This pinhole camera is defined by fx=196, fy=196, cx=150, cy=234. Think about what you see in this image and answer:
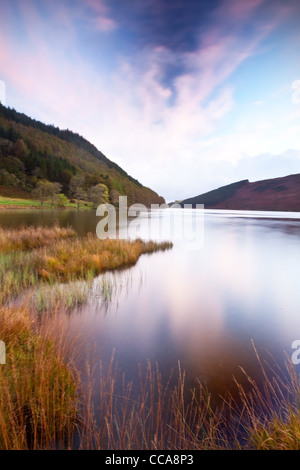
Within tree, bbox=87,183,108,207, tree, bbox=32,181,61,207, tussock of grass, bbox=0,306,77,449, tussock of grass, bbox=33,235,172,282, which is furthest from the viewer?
tree, bbox=87,183,108,207

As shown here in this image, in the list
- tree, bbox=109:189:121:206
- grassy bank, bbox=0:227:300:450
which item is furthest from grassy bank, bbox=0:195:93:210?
grassy bank, bbox=0:227:300:450

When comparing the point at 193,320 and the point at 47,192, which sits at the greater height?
the point at 47,192

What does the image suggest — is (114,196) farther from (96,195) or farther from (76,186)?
(76,186)

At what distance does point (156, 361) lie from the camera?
4.09 meters

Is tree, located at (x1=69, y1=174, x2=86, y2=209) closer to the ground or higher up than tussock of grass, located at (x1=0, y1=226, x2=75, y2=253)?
higher up

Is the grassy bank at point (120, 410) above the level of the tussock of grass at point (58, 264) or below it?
below

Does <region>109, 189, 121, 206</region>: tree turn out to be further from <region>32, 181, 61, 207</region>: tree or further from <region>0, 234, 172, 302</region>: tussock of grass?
<region>0, 234, 172, 302</region>: tussock of grass

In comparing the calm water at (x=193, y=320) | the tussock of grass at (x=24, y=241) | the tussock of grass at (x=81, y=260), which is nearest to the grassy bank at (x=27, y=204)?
the tussock of grass at (x=24, y=241)

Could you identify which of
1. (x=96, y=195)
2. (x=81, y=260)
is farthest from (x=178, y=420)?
(x=96, y=195)

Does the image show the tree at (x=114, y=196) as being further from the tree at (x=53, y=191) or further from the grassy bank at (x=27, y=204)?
the tree at (x=53, y=191)

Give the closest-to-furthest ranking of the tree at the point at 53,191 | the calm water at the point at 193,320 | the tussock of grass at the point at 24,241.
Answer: the calm water at the point at 193,320 < the tussock of grass at the point at 24,241 < the tree at the point at 53,191

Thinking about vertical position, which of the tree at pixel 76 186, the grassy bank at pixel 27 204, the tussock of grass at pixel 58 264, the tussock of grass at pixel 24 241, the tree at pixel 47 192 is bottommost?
the tussock of grass at pixel 58 264

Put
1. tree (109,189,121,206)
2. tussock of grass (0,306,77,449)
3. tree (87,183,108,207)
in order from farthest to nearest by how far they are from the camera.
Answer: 1. tree (109,189,121,206)
2. tree (87,183,108,207)
3. tussock of grass (0,306,77,449)
